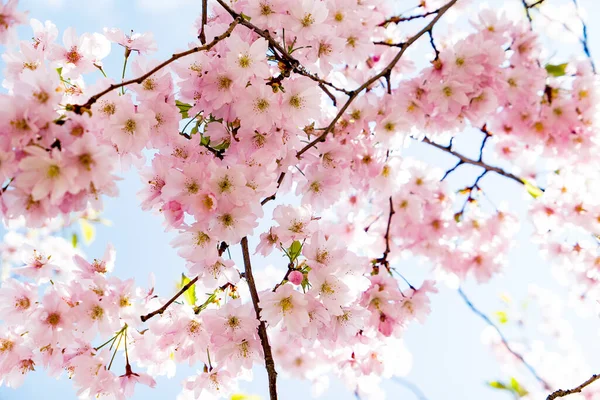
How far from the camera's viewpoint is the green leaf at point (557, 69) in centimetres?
286

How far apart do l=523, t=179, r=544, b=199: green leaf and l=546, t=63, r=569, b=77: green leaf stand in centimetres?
63

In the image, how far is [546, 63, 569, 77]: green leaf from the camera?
9.37 feet

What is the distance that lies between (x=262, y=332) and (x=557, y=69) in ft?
7.56

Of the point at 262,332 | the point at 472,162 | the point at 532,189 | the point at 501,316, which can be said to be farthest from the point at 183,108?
the point at 501,316

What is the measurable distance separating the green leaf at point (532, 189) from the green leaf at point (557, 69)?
628 millimetres

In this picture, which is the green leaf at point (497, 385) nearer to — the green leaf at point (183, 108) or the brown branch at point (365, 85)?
the brown branch at point (365, 85)

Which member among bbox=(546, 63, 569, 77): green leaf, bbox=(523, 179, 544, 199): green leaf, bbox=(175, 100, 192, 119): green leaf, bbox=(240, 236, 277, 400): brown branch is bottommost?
bbox=(240, 236, 277, 400): brown branch

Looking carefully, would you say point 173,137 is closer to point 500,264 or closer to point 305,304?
point 305,304

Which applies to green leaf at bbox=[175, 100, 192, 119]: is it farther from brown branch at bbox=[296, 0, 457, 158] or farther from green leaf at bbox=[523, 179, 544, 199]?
green leaf at bbox=[523, 179, 544, 199]

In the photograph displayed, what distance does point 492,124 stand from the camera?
2.97 m

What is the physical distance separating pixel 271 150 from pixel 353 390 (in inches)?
66.6

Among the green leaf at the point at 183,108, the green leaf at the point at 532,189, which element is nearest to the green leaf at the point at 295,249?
the green leaf at the point at 183,108

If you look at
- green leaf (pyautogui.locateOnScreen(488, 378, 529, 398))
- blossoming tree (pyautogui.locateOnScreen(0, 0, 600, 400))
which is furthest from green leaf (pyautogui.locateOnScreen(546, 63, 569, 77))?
green leaf (pyautogui.locateOnScreen(488, 378, 529, 398))

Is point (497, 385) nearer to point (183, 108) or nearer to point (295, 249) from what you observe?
point (295, 249)
